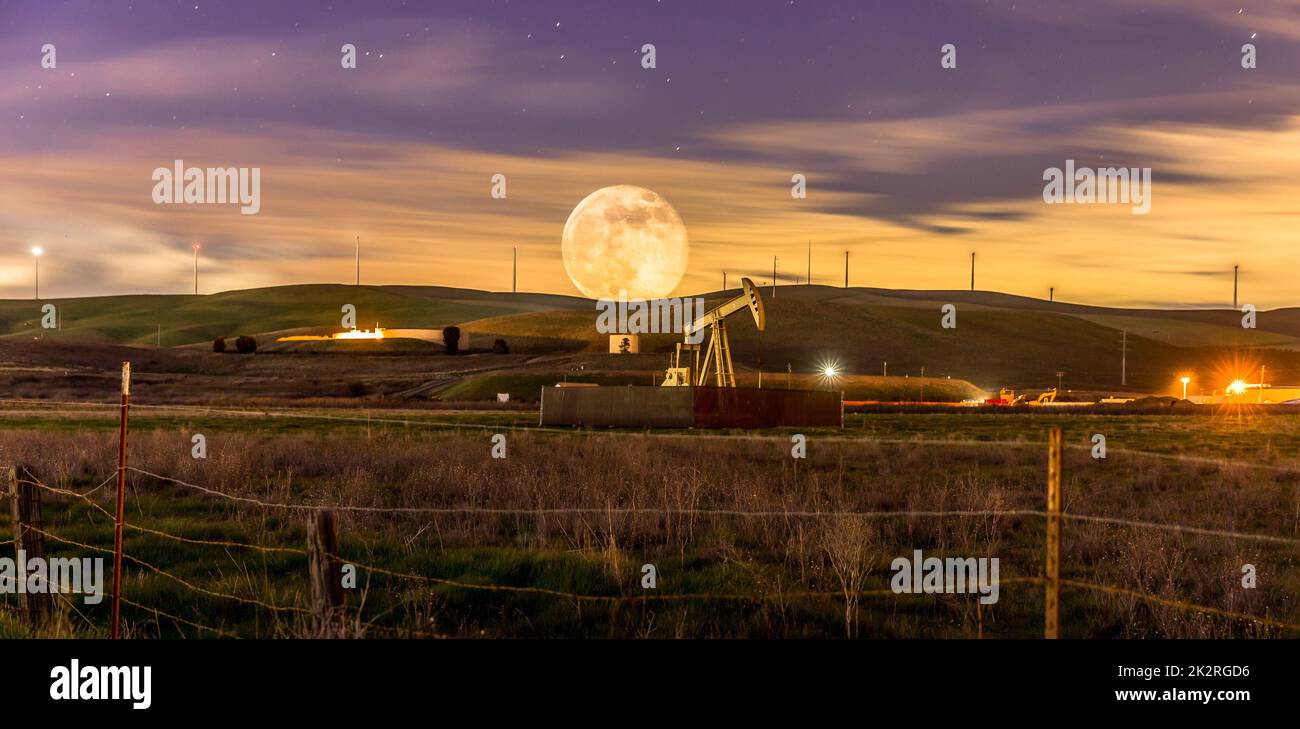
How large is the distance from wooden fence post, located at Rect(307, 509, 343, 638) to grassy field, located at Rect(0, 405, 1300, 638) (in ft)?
1.21

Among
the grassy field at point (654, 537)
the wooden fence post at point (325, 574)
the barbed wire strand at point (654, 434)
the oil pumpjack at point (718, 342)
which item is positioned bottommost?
the grassy field at point (654, 537)

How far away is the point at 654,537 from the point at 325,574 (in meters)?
7.18

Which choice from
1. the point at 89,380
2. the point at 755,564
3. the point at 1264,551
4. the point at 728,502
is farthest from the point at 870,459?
the point at 89,380

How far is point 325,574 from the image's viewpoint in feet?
27.2

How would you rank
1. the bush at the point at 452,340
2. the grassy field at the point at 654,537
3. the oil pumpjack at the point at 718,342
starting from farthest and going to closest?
1. the bush at the point at 452,340
2. the oil pumpjack at the point at 718,342
3. the grassy field at the point at 654,537

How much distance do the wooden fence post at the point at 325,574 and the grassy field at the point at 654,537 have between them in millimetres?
369

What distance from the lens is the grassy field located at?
10.6 meters

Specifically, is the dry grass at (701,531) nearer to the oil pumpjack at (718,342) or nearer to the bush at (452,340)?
the oil pumpjack at (718,342)

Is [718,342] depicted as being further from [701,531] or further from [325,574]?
[325,574]

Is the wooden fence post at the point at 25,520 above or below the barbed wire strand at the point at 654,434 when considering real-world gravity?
above

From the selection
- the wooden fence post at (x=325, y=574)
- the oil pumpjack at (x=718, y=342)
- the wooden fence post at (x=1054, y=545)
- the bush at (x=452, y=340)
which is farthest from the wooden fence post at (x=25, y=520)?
the bush at (x=452, y=340)

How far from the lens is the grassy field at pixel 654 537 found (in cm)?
1060

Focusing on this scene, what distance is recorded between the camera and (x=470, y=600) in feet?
37.1

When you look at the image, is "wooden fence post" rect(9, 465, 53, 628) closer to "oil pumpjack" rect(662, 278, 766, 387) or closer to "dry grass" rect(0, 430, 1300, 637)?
"dry grass" rect(0, 430, 1300, 637)
